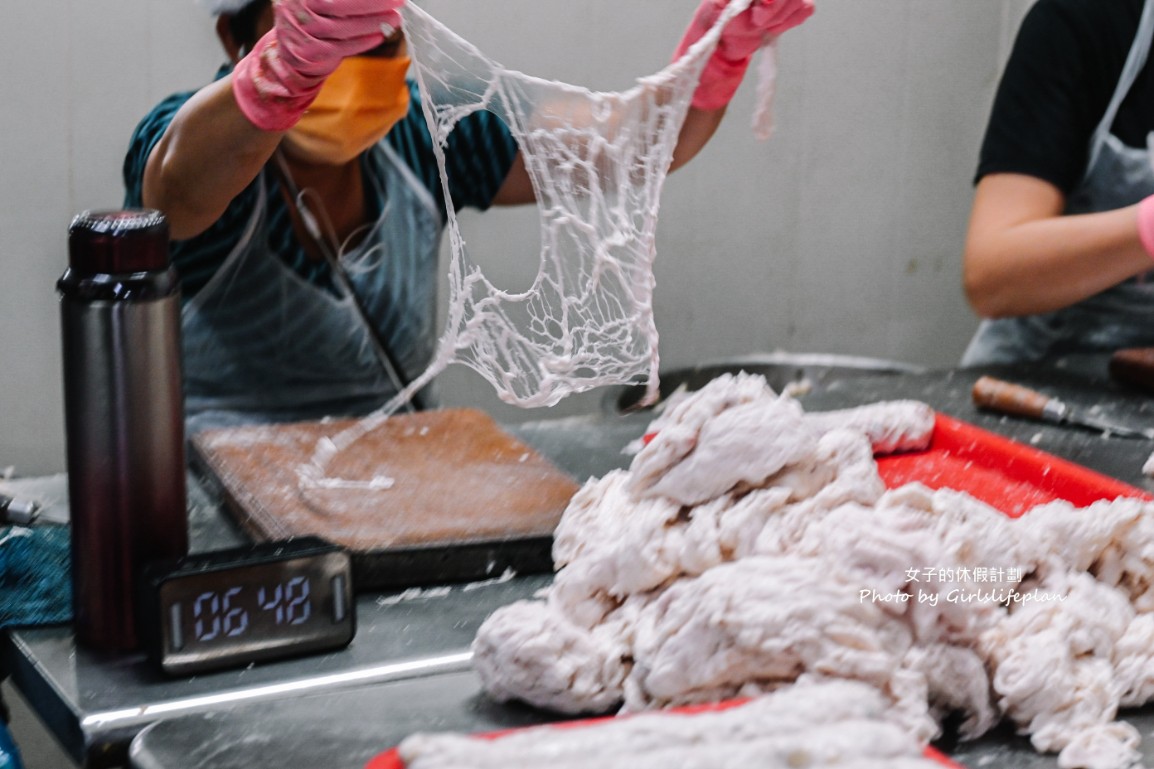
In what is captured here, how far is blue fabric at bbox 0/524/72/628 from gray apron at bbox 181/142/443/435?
2.76 ft

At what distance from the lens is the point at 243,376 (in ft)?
7.32

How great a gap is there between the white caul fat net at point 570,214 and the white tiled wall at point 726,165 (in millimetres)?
1497

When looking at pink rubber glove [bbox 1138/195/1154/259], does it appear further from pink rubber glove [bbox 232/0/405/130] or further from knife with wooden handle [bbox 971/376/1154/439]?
pink rubber glove [bbox 232/0/405/130]

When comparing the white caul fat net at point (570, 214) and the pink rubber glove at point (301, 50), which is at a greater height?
the pink rubber glove at point (301, 50)

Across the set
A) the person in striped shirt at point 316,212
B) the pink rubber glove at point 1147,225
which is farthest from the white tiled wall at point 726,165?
the pink rubber glove at point 1147,225

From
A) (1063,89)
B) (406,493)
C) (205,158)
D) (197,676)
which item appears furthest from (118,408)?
(1063,89)

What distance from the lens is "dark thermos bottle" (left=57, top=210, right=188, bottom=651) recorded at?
1151 mm

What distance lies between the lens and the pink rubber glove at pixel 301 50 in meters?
1.41

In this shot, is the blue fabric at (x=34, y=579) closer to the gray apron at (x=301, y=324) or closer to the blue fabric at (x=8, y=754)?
the blue fabric at (x=8, y=754)

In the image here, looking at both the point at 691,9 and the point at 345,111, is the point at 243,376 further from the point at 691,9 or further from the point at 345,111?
the point at 691,9

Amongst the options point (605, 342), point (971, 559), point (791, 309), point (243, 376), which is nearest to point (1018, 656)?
point (971, 559)

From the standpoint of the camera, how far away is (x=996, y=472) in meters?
1.64

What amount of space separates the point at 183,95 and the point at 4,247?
0.82 meters

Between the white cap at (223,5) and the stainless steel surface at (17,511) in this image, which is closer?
the stainless steel surface at (17,511)
